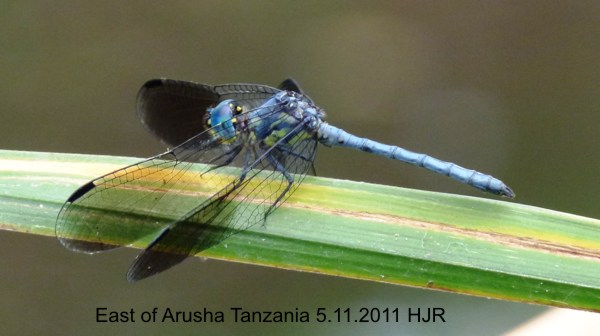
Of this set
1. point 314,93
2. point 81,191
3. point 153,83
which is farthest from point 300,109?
point 314,93

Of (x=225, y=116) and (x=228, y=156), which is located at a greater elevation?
(x=225, y=116)

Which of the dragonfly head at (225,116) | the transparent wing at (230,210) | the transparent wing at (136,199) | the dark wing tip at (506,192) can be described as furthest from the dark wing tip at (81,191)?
the dark wing tip at (506,192)

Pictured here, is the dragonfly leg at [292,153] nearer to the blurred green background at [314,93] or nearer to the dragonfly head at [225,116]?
the dragonfly head at [225,116]

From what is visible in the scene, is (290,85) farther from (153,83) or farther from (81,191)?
(81,191)

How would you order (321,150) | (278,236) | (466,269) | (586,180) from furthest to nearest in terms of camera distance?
(321,150) → (586,180) → (278,236) → (466,269)

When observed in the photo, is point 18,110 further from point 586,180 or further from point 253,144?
point 586,180

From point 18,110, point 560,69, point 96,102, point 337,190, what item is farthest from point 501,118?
point 18,110

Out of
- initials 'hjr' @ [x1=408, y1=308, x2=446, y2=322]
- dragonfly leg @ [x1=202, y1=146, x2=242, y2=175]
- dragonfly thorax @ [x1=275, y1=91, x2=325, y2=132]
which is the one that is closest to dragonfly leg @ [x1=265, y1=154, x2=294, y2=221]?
dragonfly leg @ [x1=202, y1=146, x2=242, y2=175]
